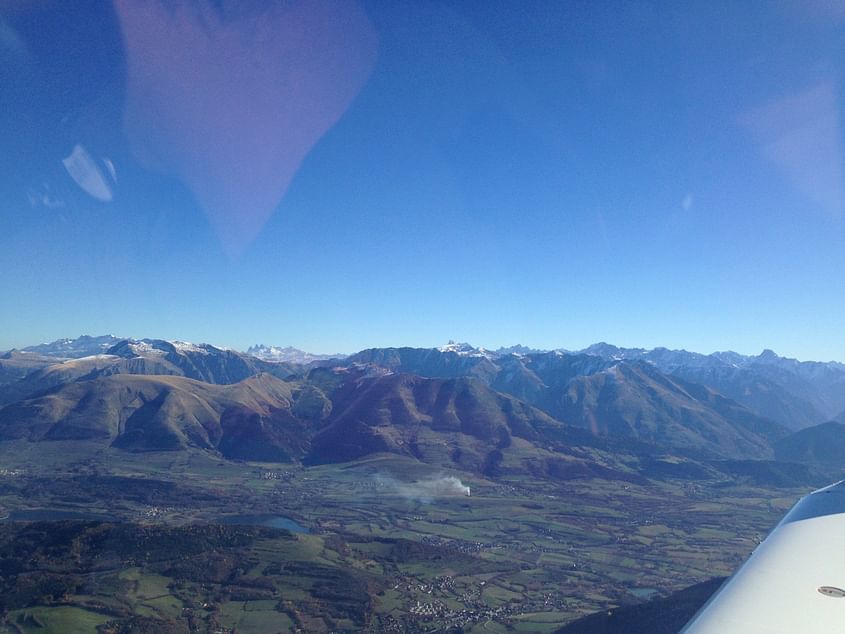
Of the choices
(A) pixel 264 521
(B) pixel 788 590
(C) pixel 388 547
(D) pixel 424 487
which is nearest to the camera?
(B) pixel 788 590

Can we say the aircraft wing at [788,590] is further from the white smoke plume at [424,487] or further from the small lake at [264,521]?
the white smoke plume at [424,487]

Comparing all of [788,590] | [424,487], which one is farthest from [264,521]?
[788,590]

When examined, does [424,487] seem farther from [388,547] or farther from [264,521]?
[388,547]

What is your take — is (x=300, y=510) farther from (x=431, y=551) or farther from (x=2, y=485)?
(x=2, y=485)

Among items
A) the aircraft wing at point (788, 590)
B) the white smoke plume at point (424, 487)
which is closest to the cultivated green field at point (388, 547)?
the white smoke plume at point (424, 487)

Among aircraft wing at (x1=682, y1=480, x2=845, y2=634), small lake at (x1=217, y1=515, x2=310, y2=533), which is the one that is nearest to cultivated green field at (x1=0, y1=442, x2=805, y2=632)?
small lake at (x1=217, y1=515, x2=310, y2=533)

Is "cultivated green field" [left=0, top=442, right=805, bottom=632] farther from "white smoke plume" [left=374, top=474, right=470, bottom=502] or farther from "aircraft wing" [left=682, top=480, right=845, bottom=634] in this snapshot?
"aircraft wing" [left=682, top=480, right=845, bottom=634]
